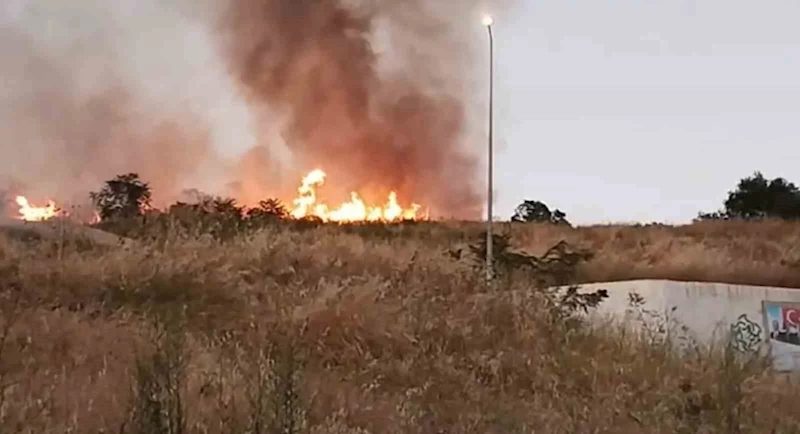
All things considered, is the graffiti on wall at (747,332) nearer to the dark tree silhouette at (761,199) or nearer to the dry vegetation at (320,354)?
the dry vegetation at (320,354)

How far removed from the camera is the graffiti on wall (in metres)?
13.3

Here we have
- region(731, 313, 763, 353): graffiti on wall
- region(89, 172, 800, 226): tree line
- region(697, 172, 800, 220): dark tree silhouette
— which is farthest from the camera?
region(697, 172, 800, 220): dark tree silhouette

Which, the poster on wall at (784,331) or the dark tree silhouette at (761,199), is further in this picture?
the dark tree silhouette at (761,199)

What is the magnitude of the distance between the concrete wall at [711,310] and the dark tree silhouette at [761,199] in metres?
35.4

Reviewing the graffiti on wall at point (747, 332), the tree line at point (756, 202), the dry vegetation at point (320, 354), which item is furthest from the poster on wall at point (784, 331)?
the tree line at point (756, 202)

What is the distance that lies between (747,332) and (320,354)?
6.62 m

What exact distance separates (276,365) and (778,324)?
9615mm

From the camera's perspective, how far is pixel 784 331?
1413 centimetres

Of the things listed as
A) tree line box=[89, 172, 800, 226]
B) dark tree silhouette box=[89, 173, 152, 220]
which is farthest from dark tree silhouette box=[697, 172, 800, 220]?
→ dark tree silhouette box=[89, 173, 152, 220]

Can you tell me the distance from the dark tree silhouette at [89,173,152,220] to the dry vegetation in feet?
30.9

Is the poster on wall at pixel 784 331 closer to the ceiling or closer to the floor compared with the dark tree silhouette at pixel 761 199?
closer to the floor

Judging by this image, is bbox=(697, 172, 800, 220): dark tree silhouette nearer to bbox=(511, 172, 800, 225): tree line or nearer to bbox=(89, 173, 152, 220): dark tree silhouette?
bbox=(511, 172, 800, 225): tree line

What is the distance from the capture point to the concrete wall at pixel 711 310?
13719 mm

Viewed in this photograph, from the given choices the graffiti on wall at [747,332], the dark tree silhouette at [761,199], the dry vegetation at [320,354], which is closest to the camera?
the dry vegetation at [320,354]
